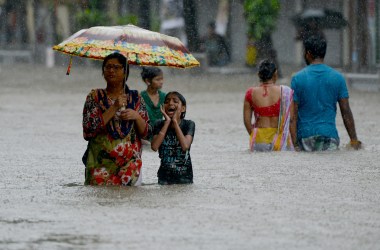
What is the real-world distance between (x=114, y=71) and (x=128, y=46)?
53cm

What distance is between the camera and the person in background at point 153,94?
14.8 m

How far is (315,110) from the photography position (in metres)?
13.4

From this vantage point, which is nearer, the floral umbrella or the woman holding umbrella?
the woman holding umbrella

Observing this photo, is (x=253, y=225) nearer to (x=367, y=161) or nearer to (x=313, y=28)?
(x=367, y=161)

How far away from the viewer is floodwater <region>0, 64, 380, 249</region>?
7992 millimetres

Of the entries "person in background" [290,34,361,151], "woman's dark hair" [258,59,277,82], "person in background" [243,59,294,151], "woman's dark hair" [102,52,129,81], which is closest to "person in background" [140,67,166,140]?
"person in background" [243,59,294,151]

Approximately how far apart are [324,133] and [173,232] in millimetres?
5420

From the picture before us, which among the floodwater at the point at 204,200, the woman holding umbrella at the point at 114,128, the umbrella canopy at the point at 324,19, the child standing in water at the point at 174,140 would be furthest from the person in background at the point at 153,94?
the umbrella canopy at the point at 324,19

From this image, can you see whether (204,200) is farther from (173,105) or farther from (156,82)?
(156,82)

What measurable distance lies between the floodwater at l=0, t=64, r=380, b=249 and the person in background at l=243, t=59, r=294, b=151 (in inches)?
6.5

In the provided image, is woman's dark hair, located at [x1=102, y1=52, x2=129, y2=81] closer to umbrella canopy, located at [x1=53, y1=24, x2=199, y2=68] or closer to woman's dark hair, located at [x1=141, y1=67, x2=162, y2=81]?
umbrella canopy, located at [x1=53, y1=24, x2=199, y2=68]

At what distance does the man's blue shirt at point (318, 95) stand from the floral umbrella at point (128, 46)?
280 centimetres

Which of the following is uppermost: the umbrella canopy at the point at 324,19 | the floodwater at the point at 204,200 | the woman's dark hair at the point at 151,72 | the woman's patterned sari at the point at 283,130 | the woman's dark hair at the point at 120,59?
the umbrella canopy at the point at 324,19

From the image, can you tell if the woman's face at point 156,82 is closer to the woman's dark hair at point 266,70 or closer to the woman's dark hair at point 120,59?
the woman's dark hair at point 266,70
